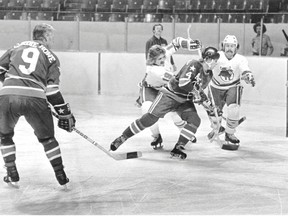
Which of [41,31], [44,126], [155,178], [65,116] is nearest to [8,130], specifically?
[44,126]

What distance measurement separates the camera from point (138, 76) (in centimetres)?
1030

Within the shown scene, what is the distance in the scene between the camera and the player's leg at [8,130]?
13.2 ft

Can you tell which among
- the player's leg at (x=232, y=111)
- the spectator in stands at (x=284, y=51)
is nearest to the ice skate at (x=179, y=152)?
the player's leg at (x=232, y=111)

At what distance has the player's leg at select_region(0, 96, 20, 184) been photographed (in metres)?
4.02

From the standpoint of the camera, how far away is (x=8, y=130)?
4.13 metres

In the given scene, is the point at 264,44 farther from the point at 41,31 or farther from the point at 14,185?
the point at 14,185

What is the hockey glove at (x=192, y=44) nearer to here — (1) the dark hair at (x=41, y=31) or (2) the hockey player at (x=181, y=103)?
(2) the hockey player at (x=181, y=103)

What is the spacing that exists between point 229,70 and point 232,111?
0.41 meters

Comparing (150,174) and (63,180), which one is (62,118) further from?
(150,174)

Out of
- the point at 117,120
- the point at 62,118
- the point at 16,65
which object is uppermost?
the point at 16,65

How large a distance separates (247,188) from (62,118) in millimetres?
1396

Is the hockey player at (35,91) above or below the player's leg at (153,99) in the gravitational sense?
above

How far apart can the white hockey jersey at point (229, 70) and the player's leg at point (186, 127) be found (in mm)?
Answer: 815

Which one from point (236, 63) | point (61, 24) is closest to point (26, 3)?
point (61, 24)
